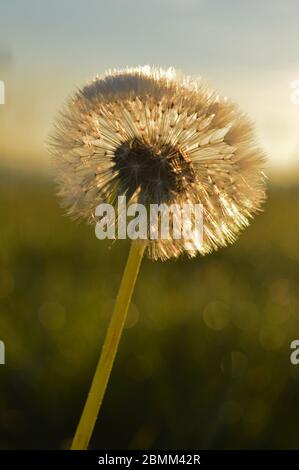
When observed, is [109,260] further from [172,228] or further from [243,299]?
[172,228]

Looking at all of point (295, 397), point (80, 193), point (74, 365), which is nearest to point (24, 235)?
point (74, 365)

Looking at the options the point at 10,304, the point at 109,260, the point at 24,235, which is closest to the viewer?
the point at 10,304

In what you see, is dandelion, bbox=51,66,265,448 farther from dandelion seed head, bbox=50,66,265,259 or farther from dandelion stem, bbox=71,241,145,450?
dandelion stem, bbox=71,241,145,450

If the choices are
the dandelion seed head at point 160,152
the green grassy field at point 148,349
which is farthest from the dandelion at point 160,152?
the green grassy field at point 148,349

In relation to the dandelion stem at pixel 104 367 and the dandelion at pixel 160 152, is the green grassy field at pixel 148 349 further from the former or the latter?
the dandelion stem at pixel 104 367

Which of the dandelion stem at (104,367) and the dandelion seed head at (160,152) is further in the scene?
the dandelion seed head at (160,152)

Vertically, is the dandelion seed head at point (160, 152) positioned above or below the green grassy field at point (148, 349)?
above
